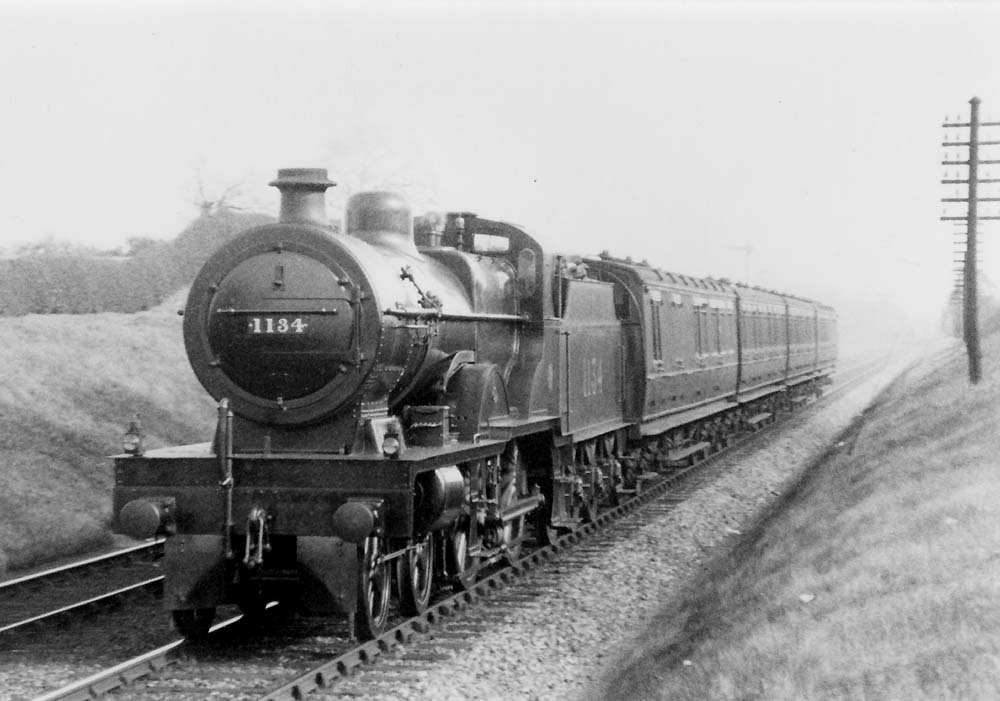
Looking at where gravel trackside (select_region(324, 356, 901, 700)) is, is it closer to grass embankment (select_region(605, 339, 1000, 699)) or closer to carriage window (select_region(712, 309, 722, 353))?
grass embankment (select_region(605, 339, 1000, 699))

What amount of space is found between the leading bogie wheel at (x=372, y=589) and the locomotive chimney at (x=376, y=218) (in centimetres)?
252

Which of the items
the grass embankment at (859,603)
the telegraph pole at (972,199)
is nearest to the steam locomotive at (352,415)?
the grass embankment at (859,603)

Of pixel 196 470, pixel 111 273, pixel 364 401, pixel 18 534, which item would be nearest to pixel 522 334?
pixel 364 401

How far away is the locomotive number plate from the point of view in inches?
315

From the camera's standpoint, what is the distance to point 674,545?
486 inches

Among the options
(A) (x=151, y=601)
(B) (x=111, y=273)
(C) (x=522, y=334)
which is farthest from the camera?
(B) (x=111, y=273)

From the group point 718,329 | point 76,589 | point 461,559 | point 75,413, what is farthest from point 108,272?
point 461,559

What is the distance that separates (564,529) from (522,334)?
3.22 meters

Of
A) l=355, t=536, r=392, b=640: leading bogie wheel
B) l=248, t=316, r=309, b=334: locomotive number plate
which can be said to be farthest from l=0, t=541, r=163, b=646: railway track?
l=248, t=316, r=309, b=334: locomotive number plate

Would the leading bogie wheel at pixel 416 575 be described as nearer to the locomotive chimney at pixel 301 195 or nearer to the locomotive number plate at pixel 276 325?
the locomotive number plate at pixel 276 325

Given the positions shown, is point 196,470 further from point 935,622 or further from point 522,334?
point 935,622

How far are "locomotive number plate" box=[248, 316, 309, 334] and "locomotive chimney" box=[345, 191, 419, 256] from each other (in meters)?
1.34

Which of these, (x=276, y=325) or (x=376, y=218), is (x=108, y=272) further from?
(x=276, y=325)

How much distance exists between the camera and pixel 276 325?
26.3 feet
